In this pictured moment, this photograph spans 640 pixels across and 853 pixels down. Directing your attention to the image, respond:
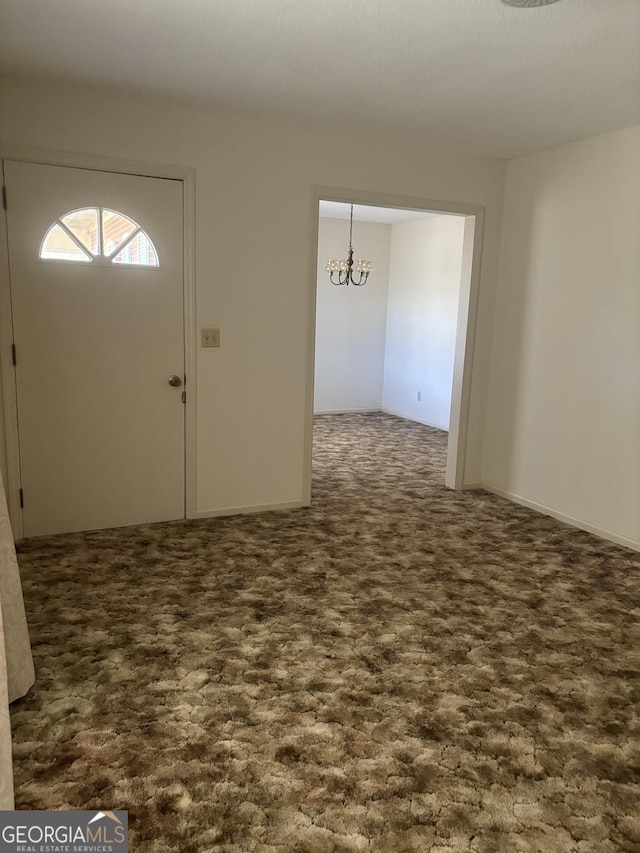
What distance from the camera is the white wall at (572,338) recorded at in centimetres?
399

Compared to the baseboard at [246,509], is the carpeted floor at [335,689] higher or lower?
lower

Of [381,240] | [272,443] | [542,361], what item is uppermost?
[381,240]

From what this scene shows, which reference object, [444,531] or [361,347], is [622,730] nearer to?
[444,531]

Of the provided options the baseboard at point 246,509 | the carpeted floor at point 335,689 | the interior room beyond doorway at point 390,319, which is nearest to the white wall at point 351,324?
the interior room beyond doorway at point 390,319

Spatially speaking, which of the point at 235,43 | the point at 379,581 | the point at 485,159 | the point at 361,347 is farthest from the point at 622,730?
the point at 361,347

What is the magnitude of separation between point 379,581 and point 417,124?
2.76 metres

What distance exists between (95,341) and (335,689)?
2488 mm

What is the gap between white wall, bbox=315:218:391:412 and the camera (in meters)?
8.40

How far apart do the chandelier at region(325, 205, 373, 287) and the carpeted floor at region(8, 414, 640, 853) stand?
418cm

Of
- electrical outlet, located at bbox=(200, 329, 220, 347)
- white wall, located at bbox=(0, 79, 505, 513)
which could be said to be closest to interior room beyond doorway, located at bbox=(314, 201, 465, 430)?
white wall, located at bbox=(0, 79, 505, 513)

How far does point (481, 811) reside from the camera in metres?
1.89

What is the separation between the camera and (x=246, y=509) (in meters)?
4.46

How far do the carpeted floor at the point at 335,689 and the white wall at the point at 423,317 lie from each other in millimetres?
3944

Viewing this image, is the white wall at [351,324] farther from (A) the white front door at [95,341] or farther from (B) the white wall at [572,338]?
(A) the white front door at [95,341]
